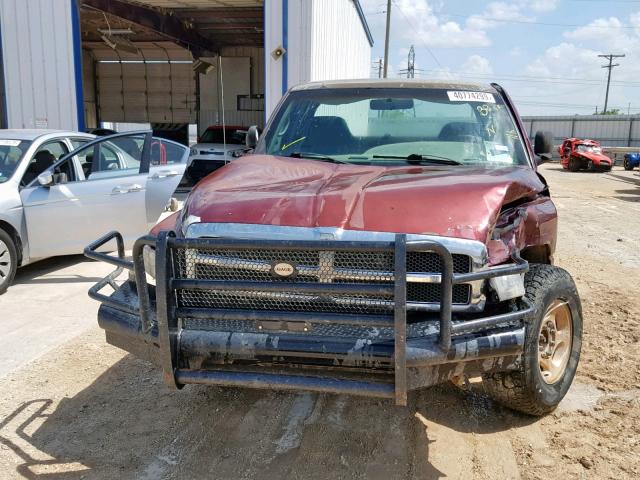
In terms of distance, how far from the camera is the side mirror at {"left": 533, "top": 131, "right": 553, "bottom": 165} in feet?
16.1

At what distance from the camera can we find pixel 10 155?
684 cm

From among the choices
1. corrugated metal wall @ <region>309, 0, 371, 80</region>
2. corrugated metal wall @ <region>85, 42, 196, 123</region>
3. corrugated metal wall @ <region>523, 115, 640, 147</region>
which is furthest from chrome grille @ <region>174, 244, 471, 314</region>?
corrugated metal wall @ <region>523, 115, 640, 147</region>

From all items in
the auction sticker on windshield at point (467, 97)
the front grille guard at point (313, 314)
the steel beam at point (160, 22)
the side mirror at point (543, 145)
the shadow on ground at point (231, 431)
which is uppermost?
the steel beam at point (160, 22)

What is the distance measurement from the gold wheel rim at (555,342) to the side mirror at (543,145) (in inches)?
66.5

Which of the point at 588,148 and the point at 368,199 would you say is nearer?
the point at 368,199

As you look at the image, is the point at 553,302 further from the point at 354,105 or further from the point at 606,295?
the point at 606,295

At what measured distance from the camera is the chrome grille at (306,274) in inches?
109

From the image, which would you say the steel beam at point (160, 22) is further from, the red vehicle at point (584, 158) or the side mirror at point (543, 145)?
the red vehicle at point (584, 158)

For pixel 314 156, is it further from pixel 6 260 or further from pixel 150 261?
pixel 6 260

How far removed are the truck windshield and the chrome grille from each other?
139 centimetres

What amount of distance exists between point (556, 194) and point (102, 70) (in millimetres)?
18933

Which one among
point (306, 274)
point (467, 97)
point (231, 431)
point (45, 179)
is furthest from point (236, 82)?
point (306, 274)

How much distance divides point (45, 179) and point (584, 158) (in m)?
30.0

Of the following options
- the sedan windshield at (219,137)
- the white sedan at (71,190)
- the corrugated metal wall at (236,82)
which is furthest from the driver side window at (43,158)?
the corrugated metal wall at (236,82)
